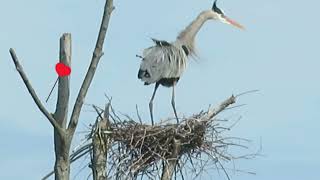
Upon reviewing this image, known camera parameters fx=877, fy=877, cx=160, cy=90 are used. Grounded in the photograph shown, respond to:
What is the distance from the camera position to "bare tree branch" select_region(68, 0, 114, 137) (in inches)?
235

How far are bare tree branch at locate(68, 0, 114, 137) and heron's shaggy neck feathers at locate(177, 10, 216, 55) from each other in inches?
249

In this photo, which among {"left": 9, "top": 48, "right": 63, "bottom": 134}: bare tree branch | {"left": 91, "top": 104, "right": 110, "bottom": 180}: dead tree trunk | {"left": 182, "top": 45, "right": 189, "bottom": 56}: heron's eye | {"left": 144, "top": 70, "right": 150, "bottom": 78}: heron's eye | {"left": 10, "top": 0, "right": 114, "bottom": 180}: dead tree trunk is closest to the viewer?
{"left": 9, "top": 48, "right": 63, "bottom": 134}: bare tree branch

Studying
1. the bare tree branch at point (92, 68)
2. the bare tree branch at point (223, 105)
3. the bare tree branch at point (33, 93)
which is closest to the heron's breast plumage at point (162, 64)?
the bare tree branch at point (223, 105)

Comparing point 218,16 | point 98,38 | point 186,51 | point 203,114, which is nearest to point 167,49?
point 186,51

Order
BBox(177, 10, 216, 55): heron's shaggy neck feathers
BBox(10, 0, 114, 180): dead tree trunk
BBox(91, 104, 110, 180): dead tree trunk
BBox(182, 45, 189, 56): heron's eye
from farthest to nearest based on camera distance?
1. BBox(177, 10, 216, 55): heron's shaggy neck feathers
2. BBox(182, 45, 189, 56): heron's eye
3. BBox(91, 104, 110, 180): dead tree trunk
4. BBox(10, 0, 114, 180): dead tree trunk

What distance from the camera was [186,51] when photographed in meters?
12.3

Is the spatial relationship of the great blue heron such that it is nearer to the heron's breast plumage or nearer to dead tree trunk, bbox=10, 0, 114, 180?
the heron's breast plumage

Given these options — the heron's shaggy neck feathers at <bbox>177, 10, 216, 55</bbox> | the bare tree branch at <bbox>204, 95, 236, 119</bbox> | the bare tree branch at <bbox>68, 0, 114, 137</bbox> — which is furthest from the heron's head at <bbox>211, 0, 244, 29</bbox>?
the bare tree branch at <bbox>68, 0, 114, 137</bbox>

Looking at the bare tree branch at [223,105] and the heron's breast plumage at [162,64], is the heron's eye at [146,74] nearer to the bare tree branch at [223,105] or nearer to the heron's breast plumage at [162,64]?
the heron's breast plumage at [162,64]

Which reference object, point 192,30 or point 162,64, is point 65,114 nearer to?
point 162,64

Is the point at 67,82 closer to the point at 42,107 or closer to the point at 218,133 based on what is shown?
the point at 42,107

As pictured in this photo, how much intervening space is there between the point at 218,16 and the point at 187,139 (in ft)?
12.9

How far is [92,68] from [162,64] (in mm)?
5701

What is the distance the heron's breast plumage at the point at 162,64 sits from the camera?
38.0 feet
